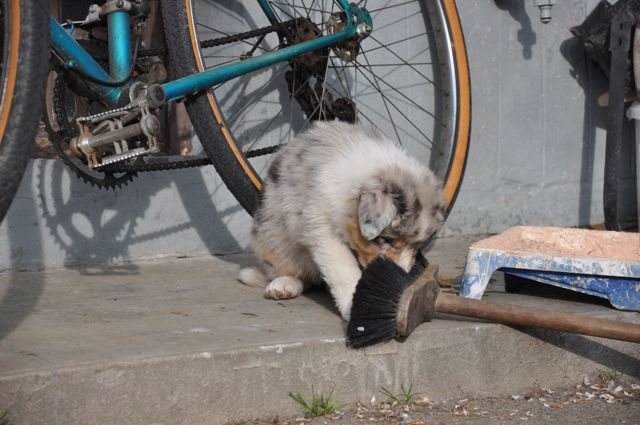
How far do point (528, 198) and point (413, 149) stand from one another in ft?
2.92

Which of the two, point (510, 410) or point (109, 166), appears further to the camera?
point (109, 166)

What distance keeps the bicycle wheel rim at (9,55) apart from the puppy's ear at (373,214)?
3.61ft

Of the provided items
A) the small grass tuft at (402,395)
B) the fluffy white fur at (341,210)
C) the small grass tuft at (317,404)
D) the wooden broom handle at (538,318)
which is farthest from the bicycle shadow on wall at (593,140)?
Result: the small grass tuft at (317,404)

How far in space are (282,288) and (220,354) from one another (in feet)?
2.76

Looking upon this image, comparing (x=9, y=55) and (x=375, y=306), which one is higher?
(x=9, y=55)

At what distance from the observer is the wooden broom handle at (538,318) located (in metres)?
2.78

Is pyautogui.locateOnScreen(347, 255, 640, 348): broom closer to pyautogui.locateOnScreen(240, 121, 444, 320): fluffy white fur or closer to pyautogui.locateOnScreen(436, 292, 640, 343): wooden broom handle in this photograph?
pyautogui.locateOnScreen(436, 292, 640, 343): wooden broom handle

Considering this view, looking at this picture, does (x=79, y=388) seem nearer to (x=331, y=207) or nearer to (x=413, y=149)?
(x=331, y=207)

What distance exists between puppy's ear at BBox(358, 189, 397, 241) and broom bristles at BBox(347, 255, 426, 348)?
13 cm

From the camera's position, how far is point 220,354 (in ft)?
8.38

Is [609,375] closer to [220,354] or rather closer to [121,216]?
[220,354]

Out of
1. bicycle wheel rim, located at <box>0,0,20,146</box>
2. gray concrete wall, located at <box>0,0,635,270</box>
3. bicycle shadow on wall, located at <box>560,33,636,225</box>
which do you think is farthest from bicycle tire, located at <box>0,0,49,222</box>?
bicycle shadow on wall, located at <box>560,33,636,225</box>

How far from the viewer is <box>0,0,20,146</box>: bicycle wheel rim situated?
2.34m

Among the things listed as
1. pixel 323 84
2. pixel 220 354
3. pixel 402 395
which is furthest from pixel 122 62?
pixel 402 395
